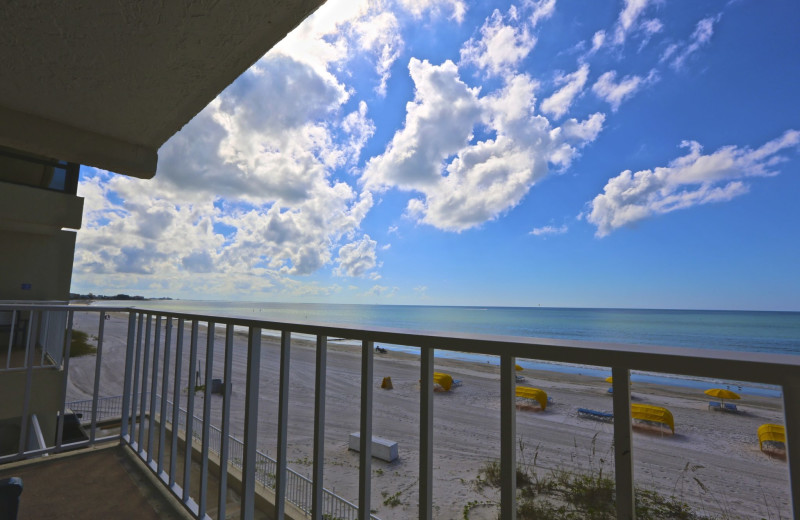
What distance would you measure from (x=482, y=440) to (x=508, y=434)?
9.15m

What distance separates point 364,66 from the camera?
799cm

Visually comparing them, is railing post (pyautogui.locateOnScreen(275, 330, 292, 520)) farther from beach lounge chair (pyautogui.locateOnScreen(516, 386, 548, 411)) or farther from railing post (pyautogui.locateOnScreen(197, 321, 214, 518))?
beach lounge chair (pyautogui.locateOnScreen(516, 386, 548, 411))

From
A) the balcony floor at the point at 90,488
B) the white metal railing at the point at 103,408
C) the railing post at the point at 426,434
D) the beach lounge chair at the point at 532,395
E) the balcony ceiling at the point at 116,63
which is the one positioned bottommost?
the white metal railing at the point at 103,408

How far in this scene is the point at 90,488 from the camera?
6.00 feet

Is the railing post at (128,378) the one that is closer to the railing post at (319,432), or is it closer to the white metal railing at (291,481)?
the white metal railing at (291,481)

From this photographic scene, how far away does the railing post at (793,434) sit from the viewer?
45 cm

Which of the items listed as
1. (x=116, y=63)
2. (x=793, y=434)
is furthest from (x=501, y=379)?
(x=116, y=63)

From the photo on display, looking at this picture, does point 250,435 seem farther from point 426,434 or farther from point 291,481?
point 291,481

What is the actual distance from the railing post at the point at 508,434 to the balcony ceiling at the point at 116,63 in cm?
103

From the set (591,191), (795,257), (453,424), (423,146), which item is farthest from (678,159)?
(453,424)

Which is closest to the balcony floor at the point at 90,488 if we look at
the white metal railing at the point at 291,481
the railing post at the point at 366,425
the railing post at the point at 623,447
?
the white metal railing at the point at 291,481

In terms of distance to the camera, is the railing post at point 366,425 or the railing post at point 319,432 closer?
the railing post at point 366,425

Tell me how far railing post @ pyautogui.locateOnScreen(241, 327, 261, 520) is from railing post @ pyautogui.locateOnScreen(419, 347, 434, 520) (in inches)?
28.1

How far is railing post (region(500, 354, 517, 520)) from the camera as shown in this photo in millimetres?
703
